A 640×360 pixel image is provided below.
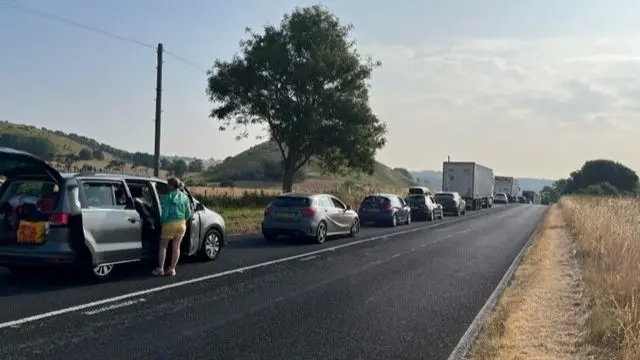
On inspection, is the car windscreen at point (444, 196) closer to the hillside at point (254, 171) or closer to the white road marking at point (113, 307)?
the white road marking at point (113, 307)

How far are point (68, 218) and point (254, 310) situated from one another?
11.2 feet

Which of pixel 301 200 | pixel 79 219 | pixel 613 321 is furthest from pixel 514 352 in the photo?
pixel 301 200

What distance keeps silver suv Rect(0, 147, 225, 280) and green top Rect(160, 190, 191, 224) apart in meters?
0.35

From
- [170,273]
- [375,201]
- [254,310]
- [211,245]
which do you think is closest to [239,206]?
[375,201]

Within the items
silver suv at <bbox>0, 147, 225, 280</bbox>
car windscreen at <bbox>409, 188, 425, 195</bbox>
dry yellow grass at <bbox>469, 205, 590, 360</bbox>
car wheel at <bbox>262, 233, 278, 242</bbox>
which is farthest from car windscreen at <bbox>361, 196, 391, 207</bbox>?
silver suv at <bbox>0, 147, 225, 280</bbox>

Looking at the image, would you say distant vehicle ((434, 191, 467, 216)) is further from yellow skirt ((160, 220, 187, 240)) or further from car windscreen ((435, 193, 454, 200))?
yellow skirt ((160, 220, 187, 240))

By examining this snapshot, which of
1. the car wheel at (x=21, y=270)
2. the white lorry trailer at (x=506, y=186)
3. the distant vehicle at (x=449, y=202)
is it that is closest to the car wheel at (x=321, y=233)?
the car wheel at (x=21, y=270)

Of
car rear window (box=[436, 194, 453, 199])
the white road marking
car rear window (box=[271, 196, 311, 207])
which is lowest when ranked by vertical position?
the white road marking

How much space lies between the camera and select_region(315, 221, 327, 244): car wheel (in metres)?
19.4

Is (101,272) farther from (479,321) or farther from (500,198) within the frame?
(500,198)

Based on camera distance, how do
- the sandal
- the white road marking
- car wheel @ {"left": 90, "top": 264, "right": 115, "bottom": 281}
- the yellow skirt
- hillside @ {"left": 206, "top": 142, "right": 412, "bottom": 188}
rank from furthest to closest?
hillside @ {"left": 206, "top": 142, "right": 412, "bottom": 188}
the sandal
the yellow skirt
car wheel @ {"left": 90, "top": 264, "right": 115, "bottom": 281}
the white road marking

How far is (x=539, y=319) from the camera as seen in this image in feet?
29.7

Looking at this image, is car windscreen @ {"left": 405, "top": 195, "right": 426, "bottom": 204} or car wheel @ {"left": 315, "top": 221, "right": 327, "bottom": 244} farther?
car windscreen @ {"left": 405, "top": 195, "right": 426, "bottom": 204}

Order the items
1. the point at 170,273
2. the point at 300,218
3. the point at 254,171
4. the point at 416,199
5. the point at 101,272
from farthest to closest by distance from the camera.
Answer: the point at 254,171
the point at 416,199
the point at 300,218
the point at 170,273
the point at 101,272
